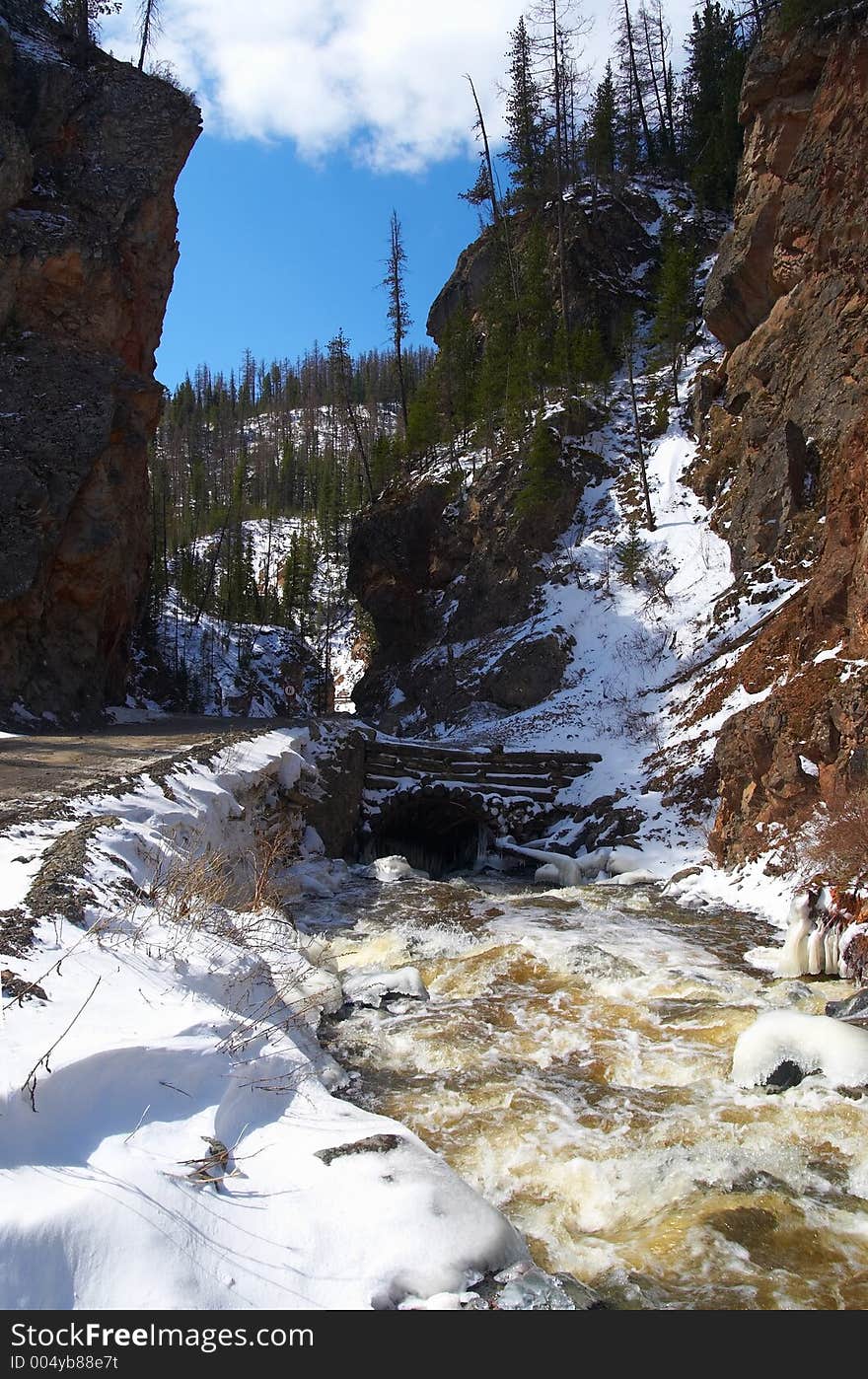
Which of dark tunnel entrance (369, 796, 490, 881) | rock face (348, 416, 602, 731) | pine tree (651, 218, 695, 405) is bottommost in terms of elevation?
dark tunnel entrance (369, 796, 490, 881)

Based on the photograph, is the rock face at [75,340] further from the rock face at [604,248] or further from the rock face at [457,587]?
the rock face at [604,248]

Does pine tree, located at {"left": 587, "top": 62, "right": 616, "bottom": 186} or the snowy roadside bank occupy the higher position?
pine tree, located at {"left": 587, "top": 62, "right": 616, "bottom": 186}

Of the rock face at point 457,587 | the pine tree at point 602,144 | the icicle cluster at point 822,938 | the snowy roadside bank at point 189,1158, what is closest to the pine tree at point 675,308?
the rock face at point 457,587

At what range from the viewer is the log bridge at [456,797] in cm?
1809

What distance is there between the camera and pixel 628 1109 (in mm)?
6094

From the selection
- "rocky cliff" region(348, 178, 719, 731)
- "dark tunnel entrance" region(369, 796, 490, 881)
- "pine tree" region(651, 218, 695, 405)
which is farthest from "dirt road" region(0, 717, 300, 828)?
"pine tree" region(651, 218, 695, 405)

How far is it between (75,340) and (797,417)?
21.1m

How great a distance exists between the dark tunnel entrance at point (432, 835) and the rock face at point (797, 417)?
6651 millimetres

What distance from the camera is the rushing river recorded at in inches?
173

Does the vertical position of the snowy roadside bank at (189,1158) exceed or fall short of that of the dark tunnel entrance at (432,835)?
it exceeds it

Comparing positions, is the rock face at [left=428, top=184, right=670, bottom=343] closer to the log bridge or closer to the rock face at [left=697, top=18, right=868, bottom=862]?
Answer: the rock face at [left=697, top=18, right=868, bottom=862]

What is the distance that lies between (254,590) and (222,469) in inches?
1653

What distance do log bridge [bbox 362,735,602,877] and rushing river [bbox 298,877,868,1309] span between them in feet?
24.0

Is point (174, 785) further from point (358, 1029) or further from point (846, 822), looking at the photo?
point (846, 822)
